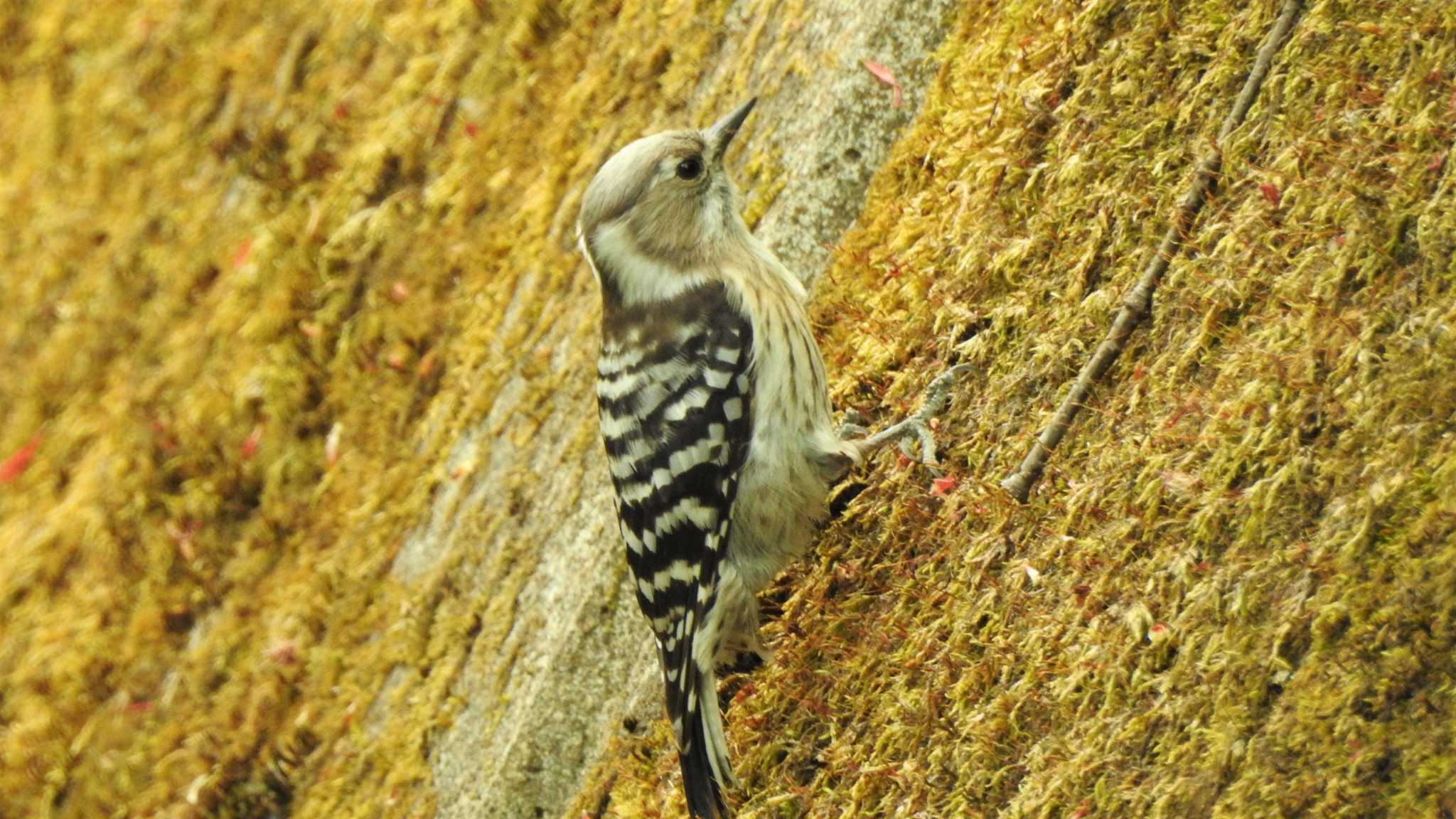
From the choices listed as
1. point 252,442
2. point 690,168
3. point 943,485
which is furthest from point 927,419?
point 252,442

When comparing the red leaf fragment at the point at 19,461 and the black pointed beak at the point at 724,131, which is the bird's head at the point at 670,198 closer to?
the black pointed beak at the point at 724,131

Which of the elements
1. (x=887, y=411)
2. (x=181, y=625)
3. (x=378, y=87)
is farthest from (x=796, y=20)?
(x=181, y=625)

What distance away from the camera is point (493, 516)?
532 cm

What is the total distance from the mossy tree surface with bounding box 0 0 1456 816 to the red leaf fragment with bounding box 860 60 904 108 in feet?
0.67

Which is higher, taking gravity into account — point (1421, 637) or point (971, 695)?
point (1421, 637)

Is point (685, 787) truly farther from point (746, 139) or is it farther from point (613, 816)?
point (746, 139)

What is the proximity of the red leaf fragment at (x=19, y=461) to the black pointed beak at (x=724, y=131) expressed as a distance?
4.79m

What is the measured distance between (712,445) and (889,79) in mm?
1445

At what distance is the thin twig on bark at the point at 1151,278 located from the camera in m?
3.39

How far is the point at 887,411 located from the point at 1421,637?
189 centimetres

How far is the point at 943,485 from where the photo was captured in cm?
382

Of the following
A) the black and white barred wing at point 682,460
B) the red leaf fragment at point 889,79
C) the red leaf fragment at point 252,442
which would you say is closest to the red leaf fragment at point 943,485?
the black and white barred wing at point 682,460

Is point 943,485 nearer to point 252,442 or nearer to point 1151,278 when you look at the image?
point 1151,278

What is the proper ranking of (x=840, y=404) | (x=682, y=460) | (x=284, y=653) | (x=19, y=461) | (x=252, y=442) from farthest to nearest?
(x=19, y=461), (x=252, y=442), (x=284, y=653), (x=840, y=404), (x=682, y=460)
